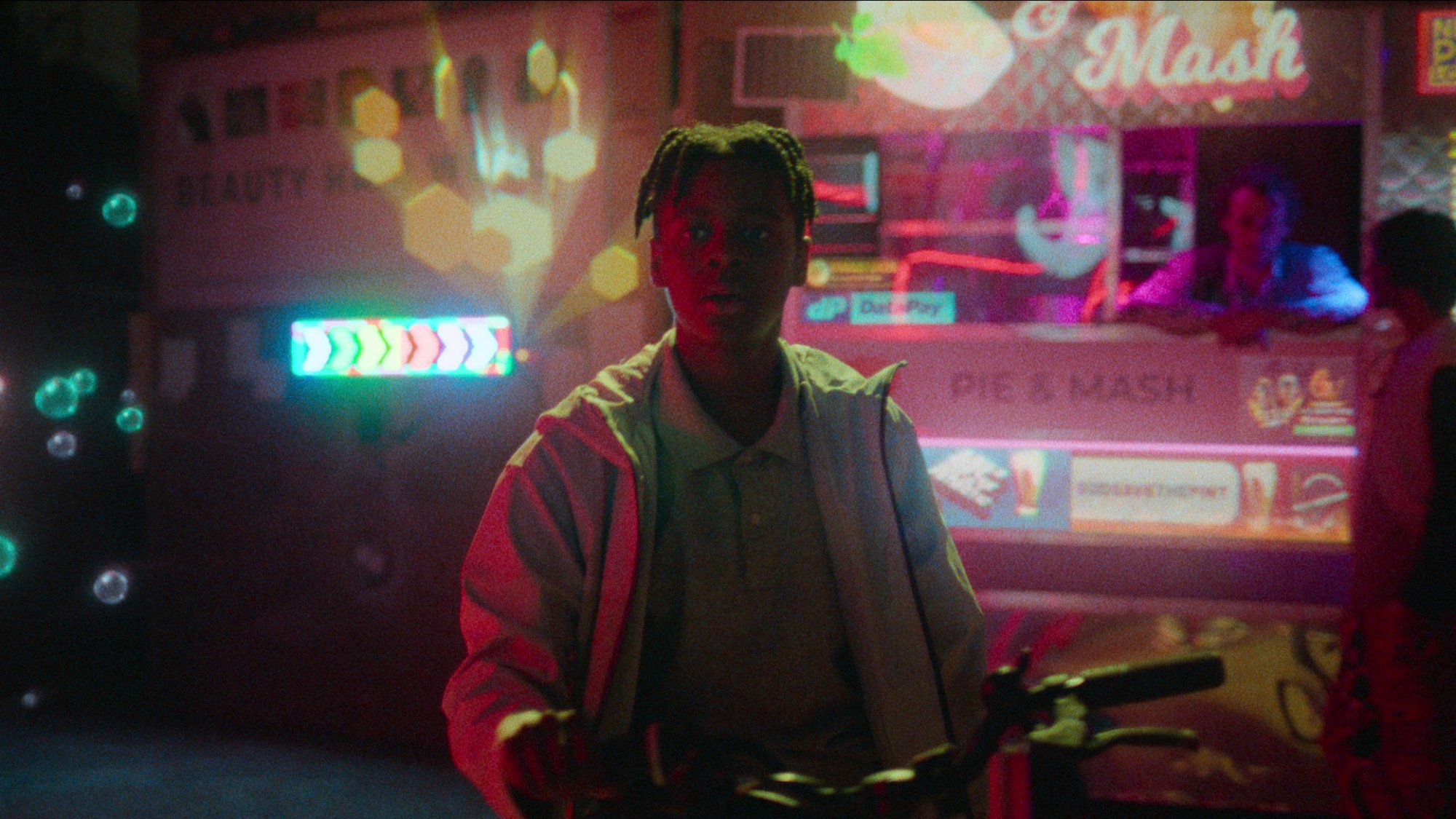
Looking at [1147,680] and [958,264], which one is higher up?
[958,264]

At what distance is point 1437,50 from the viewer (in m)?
4.27

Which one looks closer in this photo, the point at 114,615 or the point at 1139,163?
the point at 1139,163

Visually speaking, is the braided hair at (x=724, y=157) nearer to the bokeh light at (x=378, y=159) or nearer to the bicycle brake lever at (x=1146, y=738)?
the bicycle brake lever at (x=1146, y=738)

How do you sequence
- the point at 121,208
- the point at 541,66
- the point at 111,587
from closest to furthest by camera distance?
the point at 541,66, the point at 111,587, the point at 121,208

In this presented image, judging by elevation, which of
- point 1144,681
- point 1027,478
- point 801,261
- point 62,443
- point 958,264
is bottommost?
point 62,443

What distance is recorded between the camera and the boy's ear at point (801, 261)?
6.28 ft

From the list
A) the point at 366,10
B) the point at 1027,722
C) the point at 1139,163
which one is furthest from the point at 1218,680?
the point at 366,10

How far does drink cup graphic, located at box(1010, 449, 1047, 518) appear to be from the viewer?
4.45 metres

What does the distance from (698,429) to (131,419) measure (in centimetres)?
549

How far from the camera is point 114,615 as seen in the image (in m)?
6.93

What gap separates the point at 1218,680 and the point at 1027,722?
26cm

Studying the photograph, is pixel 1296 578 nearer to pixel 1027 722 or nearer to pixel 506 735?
pixel 1027 722

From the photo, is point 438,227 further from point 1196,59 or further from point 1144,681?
point 1144,681

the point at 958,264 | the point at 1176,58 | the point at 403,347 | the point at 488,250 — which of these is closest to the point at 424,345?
the point at 403,347
